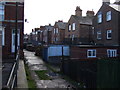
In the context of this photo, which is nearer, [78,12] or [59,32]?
[78,12]

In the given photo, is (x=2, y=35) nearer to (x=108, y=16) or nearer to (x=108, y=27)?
(x=108, y=27)

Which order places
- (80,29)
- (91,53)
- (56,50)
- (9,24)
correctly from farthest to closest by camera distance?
(80,29)
(56,50)
(91,53)
(9,24)

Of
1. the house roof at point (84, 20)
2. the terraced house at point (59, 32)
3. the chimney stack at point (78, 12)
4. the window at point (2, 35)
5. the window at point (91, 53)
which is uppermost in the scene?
the chimney stack at point (78, 12)

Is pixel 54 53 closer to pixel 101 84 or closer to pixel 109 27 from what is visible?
pixel 109 27

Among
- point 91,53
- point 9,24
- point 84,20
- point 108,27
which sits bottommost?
point 91,53

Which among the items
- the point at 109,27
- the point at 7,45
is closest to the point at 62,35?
the point at 109,27

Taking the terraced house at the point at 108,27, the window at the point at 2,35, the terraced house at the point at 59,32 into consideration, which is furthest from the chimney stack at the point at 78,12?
the window at the point at 2,35

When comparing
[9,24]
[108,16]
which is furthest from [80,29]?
[9,24]

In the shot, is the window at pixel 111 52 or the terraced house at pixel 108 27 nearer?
the window at pixel 111 52

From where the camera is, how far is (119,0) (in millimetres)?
32375

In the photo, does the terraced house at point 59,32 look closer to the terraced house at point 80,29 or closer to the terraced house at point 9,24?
the terraced house at point 80,29

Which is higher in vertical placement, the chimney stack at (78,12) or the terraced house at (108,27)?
the chimney stack at (78,12)

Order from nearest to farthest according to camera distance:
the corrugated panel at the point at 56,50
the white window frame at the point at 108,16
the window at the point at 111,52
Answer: the window at the point at 111,52, the corrugated panel at the point at 56,50, the white window frame at the point at 108,16


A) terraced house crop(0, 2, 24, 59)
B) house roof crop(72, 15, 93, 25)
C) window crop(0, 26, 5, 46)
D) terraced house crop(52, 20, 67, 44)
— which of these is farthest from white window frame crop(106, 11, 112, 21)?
terraced house crop(52, 20, 67, 44)
